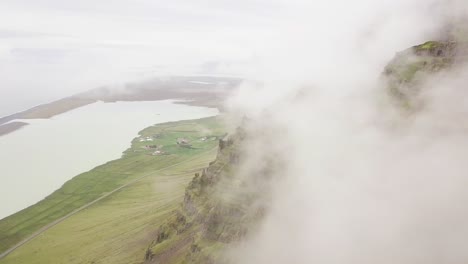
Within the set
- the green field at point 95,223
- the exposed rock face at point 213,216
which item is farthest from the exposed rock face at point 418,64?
the green field at point 95,223

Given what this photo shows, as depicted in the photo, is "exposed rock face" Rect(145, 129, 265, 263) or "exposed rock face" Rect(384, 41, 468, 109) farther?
"exposed rock face" Rect(384, 41, 468, 109)

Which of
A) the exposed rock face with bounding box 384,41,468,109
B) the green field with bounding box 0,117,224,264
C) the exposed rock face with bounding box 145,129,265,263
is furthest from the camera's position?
the green field with bounding box 0,117,224,264

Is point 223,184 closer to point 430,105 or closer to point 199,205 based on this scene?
point 199,205

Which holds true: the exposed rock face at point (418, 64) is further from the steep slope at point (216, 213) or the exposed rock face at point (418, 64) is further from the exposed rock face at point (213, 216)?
the exposed rock face at point (213, 216)

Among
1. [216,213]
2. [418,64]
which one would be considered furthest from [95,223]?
[418,64]

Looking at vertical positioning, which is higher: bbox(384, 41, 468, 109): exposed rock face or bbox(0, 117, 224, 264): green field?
bbox(384, 41, 468, 109): exposed rock face

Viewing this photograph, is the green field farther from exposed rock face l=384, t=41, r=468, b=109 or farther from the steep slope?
exposed rock face l=384, t=41, r=468, b=109

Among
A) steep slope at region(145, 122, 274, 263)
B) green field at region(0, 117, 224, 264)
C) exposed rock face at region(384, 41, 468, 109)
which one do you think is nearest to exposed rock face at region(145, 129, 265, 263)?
steep slope at region(145, 122, 274, 263)

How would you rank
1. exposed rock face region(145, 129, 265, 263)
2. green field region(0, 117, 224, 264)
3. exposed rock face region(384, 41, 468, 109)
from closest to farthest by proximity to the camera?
exposed rock face region(145, 129, 265, 263), exposed rock face region(384, 41, 468, 109), green field region(0, 117, 224, 264)

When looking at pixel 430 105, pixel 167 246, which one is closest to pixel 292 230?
pixel 167 246
